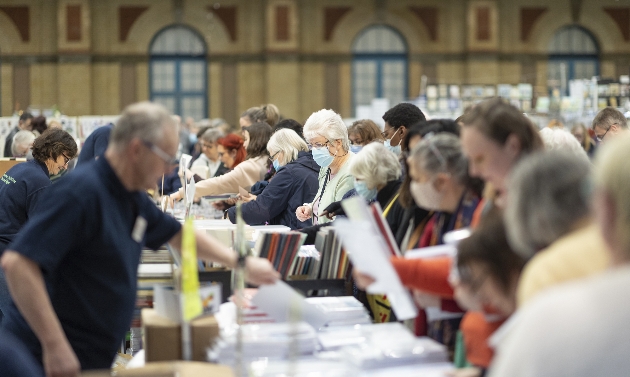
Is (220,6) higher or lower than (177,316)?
higher

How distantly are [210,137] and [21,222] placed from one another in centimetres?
457

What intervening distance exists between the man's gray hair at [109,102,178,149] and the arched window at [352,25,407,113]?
19.3 m

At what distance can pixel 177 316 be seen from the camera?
2.79 m

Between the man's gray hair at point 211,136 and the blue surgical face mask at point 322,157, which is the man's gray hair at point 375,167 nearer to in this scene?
the blue surgical face mask at point 322,157

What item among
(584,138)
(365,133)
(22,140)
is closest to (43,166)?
(365,133)

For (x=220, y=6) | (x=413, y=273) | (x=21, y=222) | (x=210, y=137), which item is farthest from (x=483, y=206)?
(x=220, y=6)

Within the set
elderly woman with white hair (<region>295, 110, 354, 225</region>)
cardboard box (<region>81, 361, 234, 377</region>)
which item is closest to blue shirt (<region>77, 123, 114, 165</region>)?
elderly woman with white hair (<region>295, 110, 354, 225</region>)

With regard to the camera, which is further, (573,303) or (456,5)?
(456,5)

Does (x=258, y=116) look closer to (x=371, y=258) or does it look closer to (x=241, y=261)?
(x=241, y=261)

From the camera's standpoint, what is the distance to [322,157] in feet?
19.1

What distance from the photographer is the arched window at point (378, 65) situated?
21828mm

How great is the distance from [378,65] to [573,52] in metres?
5.06

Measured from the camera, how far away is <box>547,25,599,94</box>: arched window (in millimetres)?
22109

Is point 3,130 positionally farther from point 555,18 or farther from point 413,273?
point 555,18
